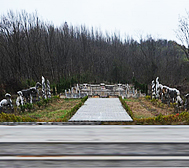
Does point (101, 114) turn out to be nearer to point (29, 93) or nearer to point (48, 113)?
point (48, 113)

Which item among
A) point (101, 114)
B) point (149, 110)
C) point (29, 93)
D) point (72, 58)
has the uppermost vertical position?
point (72, 58)

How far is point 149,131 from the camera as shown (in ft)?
5.56

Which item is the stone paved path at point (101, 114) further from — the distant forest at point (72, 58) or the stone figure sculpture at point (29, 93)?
the distant forest at point (72, 58)

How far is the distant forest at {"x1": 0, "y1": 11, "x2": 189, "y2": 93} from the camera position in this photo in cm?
2220

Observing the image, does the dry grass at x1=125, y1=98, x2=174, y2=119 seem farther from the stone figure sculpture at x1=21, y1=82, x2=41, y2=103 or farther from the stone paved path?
the stone figure sculpture at x1=21, y1=82, x2=41, y2=103

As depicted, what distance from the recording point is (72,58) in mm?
29406

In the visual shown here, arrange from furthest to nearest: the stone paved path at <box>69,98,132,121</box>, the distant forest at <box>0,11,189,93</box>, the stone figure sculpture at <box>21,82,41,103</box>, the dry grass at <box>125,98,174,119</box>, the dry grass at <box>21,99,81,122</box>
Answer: the distant forest at <box>0,11,189,93</box>, the stone figure sculpture at <box>21,82,41,103</box>, the dry grass at <box>125,98,174,119</box>, the dry grass at <box>21,99,81,122</box>, the stone paved path at <box>69,98,132,121</box>

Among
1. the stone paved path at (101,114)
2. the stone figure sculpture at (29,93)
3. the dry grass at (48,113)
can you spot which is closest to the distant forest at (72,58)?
the stone figure sculpture at (29,93)

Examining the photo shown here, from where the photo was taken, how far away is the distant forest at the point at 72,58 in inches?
874

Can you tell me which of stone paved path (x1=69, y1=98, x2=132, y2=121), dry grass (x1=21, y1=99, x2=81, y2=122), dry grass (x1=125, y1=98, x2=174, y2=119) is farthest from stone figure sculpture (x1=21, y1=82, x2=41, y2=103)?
dry grass (x1=125, y1=98, x2=174, y2=119)

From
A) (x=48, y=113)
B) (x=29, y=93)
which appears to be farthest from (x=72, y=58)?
(x=48, y=113)

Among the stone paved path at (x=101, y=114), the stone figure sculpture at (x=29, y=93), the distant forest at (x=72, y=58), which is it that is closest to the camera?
the stone paved path at (x=101, y=114)

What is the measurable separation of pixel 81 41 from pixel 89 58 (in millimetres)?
3759

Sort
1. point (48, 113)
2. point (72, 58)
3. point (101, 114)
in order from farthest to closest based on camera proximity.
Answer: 1. point (72, 58)
2. point (48, 113)
3. point (101, 114)
